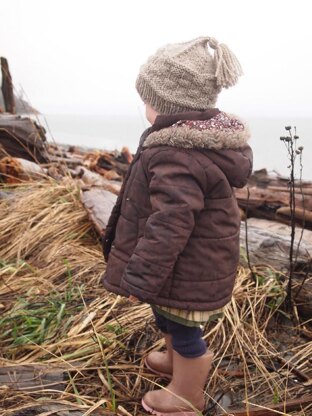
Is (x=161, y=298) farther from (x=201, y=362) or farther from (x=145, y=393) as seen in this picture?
(x=145, y=393)

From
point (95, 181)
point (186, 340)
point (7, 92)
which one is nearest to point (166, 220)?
point (186, 340)

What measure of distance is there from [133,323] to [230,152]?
44.4 inches

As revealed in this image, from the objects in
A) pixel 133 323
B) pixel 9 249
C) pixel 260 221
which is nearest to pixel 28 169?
pixel 9 249

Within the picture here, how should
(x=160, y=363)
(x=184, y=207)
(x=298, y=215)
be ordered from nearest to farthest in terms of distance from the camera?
(x=184, y=207)
(x=160, y=363)
(x=298, y=215)

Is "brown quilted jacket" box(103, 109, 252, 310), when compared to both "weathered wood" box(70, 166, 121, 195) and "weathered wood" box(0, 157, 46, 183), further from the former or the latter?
"weathered wood" box(0, 157, 46, 183)

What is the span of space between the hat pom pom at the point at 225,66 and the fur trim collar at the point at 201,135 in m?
0.14

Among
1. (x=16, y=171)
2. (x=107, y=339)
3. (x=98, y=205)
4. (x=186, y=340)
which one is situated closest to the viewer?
(x=186, y=340)

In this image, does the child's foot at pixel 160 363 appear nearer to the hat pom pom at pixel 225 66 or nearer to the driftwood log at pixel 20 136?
the hat pom pom at pixel 225 66

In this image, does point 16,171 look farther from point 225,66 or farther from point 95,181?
point 225,66

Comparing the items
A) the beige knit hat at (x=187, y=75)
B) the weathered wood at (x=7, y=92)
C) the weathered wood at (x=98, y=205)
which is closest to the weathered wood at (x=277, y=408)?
the beige knit hat at (x=187, y=75)

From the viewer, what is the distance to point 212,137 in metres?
1.67

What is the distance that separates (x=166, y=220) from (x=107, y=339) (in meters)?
0.91

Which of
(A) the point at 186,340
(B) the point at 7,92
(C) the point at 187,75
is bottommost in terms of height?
(A) the point at 186,340

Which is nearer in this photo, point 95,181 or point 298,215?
point 298,215
